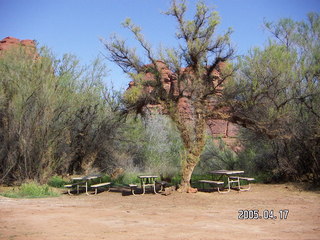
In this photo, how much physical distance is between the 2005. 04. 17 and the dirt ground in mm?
117

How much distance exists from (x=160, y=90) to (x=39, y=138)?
5237 mm

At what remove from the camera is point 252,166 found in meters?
16.2

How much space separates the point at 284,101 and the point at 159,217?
24.9ft

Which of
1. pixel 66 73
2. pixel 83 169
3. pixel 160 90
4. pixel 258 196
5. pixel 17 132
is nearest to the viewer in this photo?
pixel 258 196

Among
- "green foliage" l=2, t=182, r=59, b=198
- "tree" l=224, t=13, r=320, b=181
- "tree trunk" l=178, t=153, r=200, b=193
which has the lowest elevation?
"green foliage" l=2, t=182, r=59, b=198

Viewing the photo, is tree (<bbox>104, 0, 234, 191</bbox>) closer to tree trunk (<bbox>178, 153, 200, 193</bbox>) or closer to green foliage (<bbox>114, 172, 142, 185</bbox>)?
tree trunk (<bbox>178, 153, 200, 193</bbox>)

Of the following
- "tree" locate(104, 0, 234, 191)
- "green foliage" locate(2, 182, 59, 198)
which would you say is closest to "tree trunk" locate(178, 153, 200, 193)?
"tree" locate(104, 0, 234, 191)

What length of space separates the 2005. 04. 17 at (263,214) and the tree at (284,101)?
452 cm

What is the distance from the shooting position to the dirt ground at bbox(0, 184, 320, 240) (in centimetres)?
567

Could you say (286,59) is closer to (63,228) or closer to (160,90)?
(160,90)

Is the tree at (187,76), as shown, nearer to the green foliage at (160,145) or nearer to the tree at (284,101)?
the tree at (284,101)

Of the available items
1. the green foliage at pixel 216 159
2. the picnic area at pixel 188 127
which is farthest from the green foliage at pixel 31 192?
the green foliage at pixel 216 159

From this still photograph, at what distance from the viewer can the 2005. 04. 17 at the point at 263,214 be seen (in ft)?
24.1

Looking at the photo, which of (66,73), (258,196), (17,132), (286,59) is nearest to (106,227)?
(258,196)
